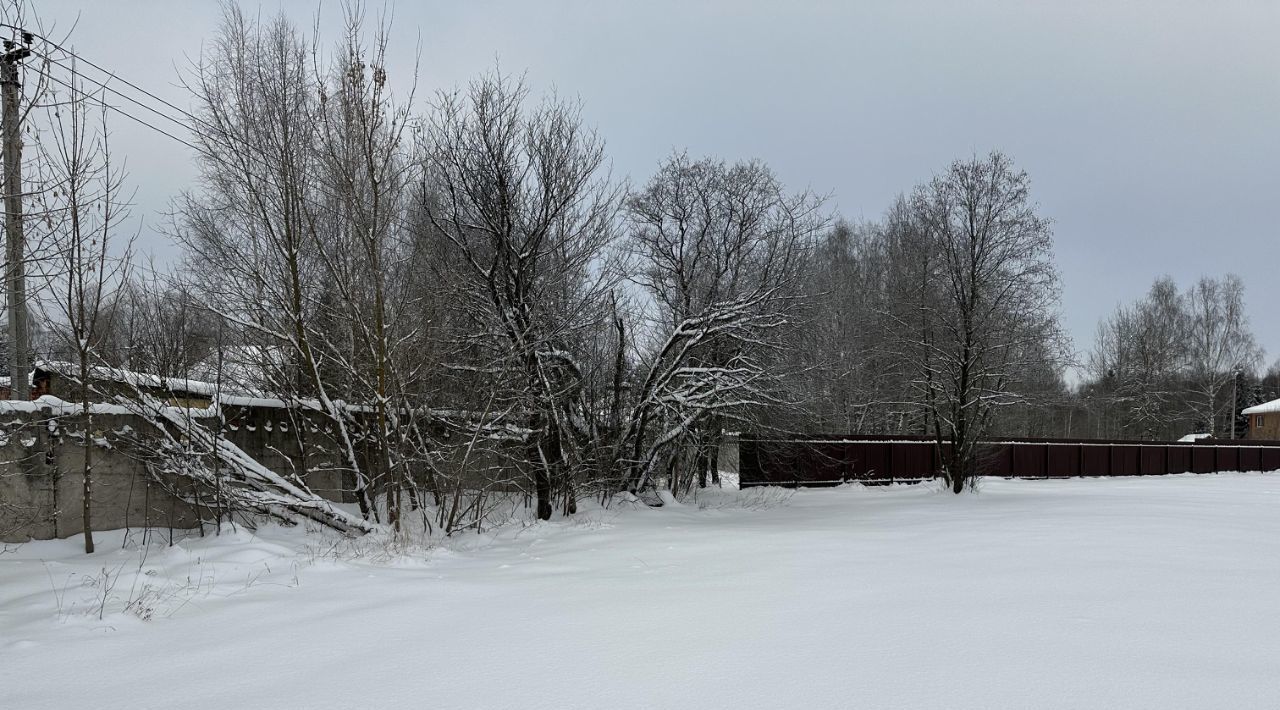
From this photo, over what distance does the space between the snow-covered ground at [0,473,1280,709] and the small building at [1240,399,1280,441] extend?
170 feet

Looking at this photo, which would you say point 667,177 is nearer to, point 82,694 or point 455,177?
point 455,177

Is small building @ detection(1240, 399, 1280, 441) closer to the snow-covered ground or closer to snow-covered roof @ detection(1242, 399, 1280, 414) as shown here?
snow-covered roof @ detection(1242, 399, 1280, 414)

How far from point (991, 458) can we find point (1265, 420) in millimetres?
43173

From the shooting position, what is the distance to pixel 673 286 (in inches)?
578

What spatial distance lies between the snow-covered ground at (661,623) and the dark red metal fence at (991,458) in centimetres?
817

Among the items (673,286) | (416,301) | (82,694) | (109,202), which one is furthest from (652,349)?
(82,694)

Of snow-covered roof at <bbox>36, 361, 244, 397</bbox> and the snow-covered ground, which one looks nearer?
the snow-covered ground

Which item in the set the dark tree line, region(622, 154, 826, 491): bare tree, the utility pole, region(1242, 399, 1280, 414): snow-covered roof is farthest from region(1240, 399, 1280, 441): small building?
the utility pole

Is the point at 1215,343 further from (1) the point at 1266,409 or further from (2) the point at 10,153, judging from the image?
(2) the point at 10,153

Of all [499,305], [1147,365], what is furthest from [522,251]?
[1147,365]

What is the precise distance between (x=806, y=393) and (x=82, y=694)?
39.0 feet

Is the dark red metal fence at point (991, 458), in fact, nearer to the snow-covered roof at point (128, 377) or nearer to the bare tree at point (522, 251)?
the bare tree at point (522, 251)

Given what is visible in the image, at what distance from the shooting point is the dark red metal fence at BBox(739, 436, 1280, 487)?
17.2 metres

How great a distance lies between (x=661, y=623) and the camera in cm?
461
